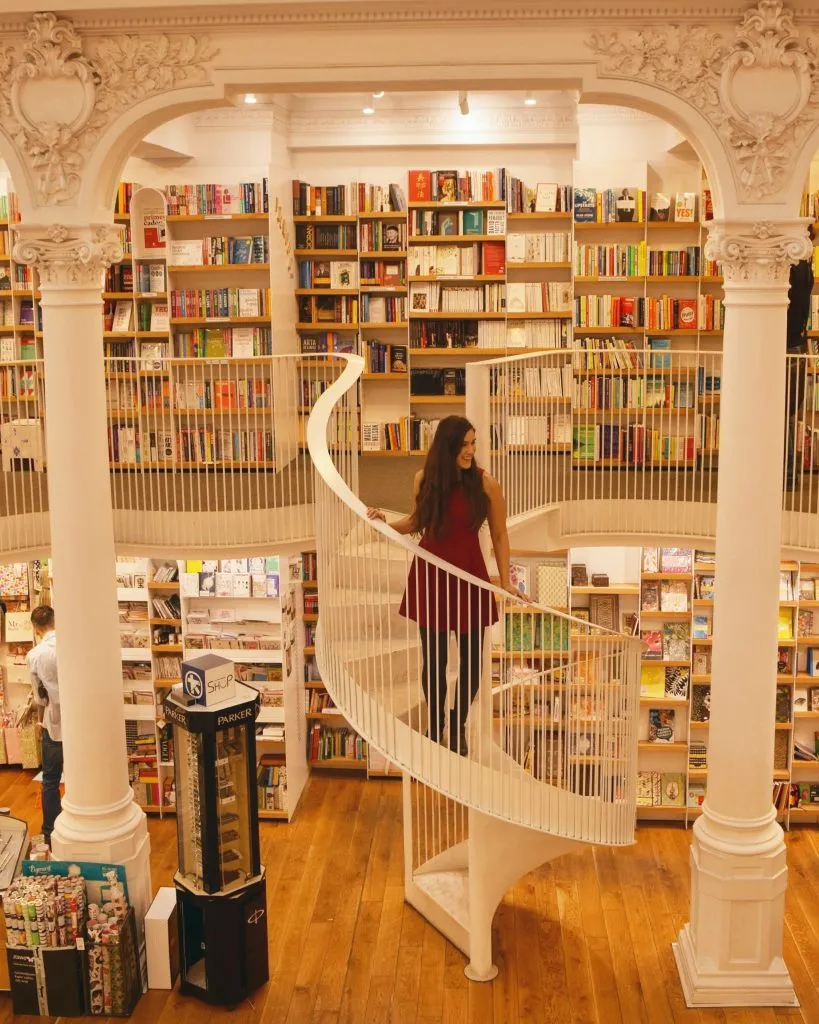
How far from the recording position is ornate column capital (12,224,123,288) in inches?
208

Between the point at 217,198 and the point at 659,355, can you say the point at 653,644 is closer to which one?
the point at 659,355

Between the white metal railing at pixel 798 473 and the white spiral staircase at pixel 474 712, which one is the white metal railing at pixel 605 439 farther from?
the white spiral staircase at pixel 474 712

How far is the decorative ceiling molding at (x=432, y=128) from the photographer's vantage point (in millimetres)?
8516

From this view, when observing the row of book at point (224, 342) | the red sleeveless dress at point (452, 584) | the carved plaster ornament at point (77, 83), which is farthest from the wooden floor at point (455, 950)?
the carved plaster ornament at point (77, 83)

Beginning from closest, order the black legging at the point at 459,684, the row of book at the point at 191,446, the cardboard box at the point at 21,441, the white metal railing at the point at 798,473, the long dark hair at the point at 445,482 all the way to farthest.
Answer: the long dark hair at the point at 445,482
the black legging at the point at 459,684
the white metal railing at the point at 798,473
the cardboard box at the point at 21,441
the row of book at the point at 191,446

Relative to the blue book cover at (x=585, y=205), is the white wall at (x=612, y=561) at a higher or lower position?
lower

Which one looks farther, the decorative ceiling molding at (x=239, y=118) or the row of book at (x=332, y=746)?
the row of book at (x=332, y=746)

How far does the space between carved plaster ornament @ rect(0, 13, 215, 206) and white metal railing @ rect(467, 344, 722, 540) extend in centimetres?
198

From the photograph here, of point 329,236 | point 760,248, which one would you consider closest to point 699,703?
point 760,248

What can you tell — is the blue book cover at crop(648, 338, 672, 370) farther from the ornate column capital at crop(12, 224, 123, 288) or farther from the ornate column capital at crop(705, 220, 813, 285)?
the ornate column capital at crop(12, 224, 123, 288)

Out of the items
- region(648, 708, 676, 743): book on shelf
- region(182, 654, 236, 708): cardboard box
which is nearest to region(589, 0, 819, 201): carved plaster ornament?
region(182, 654, 236, 708): cardboard box

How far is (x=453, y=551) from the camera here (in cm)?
516

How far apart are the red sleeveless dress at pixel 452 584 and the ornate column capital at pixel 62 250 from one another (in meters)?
1.96

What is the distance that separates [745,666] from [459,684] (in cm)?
135
